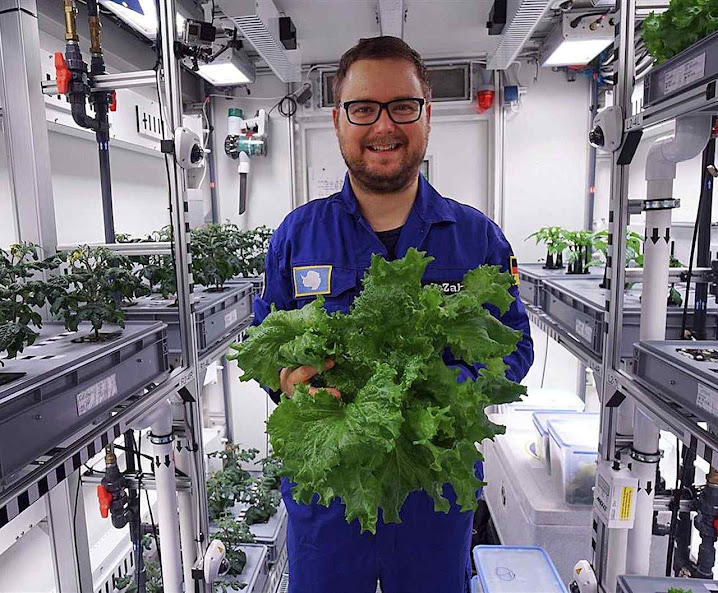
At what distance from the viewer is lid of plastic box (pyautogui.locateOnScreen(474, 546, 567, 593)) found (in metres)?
1.97

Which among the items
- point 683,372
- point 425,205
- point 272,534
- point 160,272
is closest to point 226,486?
point 272,534

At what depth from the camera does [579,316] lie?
6.48 ft

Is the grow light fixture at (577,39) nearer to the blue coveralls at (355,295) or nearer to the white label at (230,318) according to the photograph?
the blue coveralls at (355,295)

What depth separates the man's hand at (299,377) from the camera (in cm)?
84

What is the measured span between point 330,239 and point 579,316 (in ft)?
3.58

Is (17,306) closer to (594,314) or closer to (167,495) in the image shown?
(167,495)

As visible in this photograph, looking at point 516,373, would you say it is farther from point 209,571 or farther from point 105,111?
point 105,111

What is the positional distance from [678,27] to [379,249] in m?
0.87

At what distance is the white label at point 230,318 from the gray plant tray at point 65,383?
0.72m

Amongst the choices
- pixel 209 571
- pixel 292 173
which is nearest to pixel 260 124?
pixel 292 173

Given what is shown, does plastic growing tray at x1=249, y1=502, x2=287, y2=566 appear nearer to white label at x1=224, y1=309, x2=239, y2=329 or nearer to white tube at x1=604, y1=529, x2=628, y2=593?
white label at x1=224, y1=309, x2=239, y2=329

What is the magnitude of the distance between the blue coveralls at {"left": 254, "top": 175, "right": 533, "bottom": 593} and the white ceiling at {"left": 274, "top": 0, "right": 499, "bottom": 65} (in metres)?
2.11

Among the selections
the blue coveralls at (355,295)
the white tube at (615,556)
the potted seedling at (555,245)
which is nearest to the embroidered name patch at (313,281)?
the blue coveralls at (355,295)

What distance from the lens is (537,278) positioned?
2.67m
